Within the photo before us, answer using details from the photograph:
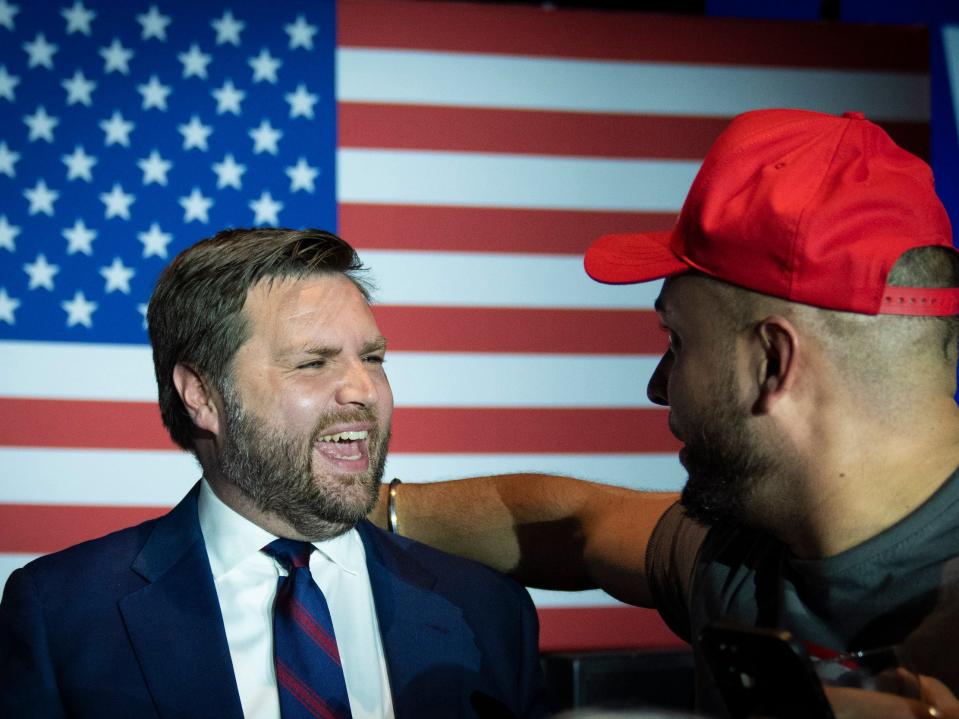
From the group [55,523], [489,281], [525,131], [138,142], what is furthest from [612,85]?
[55,523]

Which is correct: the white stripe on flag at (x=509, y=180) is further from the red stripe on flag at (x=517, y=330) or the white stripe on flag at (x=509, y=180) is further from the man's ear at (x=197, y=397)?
the man's ear at (x=197, y=397)

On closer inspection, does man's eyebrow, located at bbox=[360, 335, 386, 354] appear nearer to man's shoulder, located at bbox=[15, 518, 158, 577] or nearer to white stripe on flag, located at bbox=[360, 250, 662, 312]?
man's shoulder, located at bbox=[15, 518, 158, 577]

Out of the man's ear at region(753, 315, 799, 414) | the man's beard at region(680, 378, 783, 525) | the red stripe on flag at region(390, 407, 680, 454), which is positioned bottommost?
the red stripe on flag at region(390, 407, 680, 454)

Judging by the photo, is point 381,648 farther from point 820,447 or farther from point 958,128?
point 958,128

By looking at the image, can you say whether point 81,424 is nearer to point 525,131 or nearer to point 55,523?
point 55,523

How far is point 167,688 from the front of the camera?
1.57m

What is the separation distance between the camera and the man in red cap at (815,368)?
1.34 metres

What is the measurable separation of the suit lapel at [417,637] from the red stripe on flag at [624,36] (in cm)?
171

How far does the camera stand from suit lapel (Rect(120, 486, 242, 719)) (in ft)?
A: 5.14

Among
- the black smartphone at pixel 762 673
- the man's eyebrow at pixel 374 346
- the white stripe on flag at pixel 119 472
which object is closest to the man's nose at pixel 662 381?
the man's eyebrow at pixel 374 346

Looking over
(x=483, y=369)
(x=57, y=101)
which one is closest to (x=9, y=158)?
(x=57, y=101)

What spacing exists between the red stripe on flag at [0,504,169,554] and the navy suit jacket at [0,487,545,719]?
3.96ft

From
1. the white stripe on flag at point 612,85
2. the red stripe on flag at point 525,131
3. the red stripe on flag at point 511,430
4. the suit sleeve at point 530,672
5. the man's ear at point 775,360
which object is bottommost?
the suit sleeve at point 530,672

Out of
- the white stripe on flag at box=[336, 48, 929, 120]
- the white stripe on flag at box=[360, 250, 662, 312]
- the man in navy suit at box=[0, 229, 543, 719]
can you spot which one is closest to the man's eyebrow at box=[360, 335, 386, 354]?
the man in navy suit at box=[0, 229, 543, 719]
